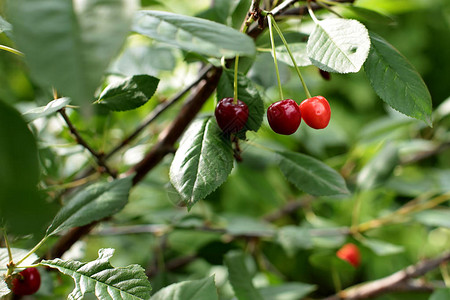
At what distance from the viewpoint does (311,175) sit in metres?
0.67

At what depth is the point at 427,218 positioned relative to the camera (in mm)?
1075

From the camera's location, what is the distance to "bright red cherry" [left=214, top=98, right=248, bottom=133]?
0.52m

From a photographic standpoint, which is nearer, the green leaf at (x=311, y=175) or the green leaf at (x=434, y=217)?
the green leaf at (x=311, y=175)

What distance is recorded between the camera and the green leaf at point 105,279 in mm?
498

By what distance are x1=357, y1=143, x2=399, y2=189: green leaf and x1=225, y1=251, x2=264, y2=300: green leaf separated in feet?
1.42

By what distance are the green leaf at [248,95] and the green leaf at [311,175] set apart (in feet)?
0.53

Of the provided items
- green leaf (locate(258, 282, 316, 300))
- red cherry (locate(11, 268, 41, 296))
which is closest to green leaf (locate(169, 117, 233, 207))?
red cherry (locate(11, 268, 41, 296))

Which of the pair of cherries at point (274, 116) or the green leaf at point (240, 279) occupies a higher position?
the pair of cherries at point (274, 116)

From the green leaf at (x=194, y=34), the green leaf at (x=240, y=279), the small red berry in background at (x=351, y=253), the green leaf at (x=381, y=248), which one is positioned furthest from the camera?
the small red berry in background at (x=351, y=253)

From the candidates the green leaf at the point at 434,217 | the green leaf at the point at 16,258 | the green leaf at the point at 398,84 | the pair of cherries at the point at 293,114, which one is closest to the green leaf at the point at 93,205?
the green leaf at the point at 16,258

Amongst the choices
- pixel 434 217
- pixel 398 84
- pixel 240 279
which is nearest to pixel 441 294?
pixel 434 217

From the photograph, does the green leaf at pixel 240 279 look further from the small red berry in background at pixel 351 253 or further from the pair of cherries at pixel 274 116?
the small red berry in background at pixel 351 253

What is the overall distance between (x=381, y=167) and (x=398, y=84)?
0.56 m

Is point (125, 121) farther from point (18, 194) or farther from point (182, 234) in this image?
point (18, 194)
